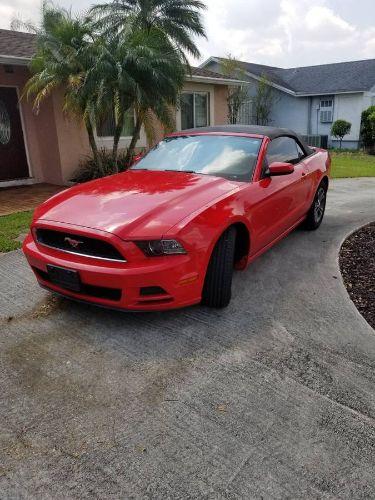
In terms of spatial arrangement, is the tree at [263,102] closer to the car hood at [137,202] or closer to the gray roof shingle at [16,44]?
the gray roof shingle at [16,44]

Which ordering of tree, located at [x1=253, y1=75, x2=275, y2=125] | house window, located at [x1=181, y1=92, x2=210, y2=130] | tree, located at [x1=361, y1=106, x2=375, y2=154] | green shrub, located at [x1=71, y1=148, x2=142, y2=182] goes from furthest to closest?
tree, located at [x1=253, y1=75, x2=275, y2=125] → tree, located at [x1=361, y1=106, x2=375, y2=154] → house window, located at [x1=181, y1=92, x2=210, y2=130] → green shrub, located at [x1=71, y1=148, x2=142, y2=182]

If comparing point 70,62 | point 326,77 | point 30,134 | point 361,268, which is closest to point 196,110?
point 30,134

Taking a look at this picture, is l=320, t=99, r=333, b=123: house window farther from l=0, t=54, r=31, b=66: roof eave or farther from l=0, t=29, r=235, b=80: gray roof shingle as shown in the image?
l=0, t=54, r=31, b=66: roof eave

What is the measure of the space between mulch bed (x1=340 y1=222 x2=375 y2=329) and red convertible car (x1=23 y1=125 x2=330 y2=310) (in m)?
0.95

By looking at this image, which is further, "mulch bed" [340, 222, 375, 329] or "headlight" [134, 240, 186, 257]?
"mulch bed" [340, 222, 375, 329]

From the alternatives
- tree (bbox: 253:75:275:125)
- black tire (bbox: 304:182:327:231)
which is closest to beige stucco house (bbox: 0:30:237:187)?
black tire (bbox: 304:182:327:231)

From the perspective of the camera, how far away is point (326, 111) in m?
24.2

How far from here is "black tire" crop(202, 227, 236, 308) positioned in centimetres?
336

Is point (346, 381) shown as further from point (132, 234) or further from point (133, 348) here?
point (132, 234)

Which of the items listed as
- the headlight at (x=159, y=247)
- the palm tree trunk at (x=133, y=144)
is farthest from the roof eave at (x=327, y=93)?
the headlight at (x=159, y=247)

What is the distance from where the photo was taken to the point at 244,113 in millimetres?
24344

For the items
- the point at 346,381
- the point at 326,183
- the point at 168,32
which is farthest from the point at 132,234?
the point at 168,32

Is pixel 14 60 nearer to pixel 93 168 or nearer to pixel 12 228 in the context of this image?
pixel 93 168

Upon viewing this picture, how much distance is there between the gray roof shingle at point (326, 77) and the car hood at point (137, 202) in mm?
22201
